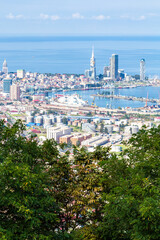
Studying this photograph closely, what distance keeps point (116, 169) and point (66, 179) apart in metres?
0.33

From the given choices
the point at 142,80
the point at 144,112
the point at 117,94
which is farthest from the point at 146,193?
the point at 142,80

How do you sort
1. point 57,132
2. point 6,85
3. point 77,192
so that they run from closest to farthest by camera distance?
1. point 77,192
2. point 57,132
3. point 6,85

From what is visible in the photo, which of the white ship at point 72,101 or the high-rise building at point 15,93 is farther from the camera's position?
the high-rise building at point 15,93

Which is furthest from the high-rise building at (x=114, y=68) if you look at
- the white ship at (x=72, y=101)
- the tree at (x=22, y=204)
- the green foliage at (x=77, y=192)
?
the tree at (x=22, y=204)

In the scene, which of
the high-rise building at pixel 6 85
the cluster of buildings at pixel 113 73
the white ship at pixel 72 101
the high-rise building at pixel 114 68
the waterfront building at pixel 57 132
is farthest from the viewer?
the high-rise building at pixel 114 68

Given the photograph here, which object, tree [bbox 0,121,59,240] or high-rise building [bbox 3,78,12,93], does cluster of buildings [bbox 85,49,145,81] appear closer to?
high-rise building [bbox 3,78,12,93]

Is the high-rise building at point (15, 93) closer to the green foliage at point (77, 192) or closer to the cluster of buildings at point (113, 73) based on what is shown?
the cluster of buildings at point (113, 73)

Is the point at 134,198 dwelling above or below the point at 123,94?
above

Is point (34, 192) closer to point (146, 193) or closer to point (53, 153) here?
point (146, 193)

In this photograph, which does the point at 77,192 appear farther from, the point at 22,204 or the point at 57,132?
the point at 57,132

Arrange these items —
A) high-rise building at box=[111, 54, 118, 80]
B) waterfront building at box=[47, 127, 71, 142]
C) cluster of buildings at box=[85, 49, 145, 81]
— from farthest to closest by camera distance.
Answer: high-rise building at box=[111, 54, 118, 80] < cluster of buildings at box=[85, 49, 145, 81] < waterfront building at box=[47, 127, 71, 142]

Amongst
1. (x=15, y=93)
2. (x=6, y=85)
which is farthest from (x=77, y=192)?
(x=6, y=85)

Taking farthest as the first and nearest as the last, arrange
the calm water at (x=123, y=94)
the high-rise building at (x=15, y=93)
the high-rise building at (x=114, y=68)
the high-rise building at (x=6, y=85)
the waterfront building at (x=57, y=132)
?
the high-rise building at (x=114, y=68) < the high-rise building at (x=6, y=85) < the high-rise building at (x=15, y=93) < the calm water at (x=123, y=94) < the waterfront building at (x=57, y=132)

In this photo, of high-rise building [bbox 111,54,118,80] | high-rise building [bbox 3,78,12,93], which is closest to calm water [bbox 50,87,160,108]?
high-rise building [bbox 3,78,12,93]
